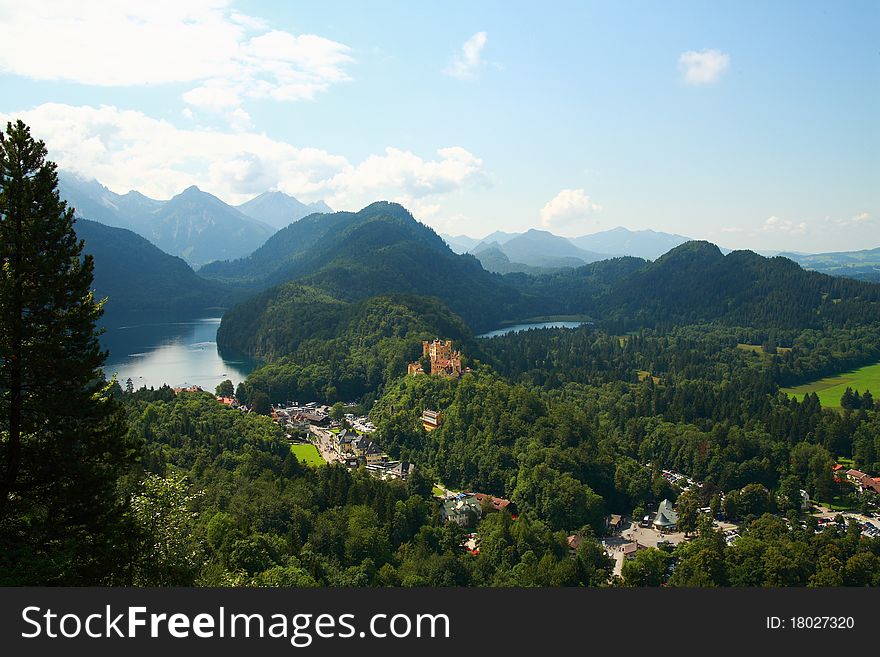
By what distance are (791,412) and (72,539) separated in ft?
175

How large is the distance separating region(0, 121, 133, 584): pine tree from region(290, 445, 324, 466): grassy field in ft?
93.6

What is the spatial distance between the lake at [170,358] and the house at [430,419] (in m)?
29.9

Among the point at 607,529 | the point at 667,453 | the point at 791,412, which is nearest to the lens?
the point at 607,529

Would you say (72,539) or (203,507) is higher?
(72,539)

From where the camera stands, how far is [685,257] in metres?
151

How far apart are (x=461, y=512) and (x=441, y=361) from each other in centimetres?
2391

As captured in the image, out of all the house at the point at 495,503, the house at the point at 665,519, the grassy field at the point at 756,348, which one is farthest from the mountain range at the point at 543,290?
the house at the point at 665,519

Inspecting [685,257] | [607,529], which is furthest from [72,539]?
[685,257]

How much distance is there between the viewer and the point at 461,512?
3225 cm

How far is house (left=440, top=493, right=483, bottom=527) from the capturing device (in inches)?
1254

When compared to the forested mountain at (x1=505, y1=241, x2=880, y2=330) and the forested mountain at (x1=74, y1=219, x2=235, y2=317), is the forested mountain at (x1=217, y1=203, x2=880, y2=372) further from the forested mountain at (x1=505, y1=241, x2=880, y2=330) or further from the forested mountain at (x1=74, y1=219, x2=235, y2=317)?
the forested mountain at (x1=74, y1=219, x2=235, y2=317)

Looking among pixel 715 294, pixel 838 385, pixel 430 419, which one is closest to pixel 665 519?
pixel 430 419

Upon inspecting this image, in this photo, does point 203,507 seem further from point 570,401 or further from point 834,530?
point 570,401

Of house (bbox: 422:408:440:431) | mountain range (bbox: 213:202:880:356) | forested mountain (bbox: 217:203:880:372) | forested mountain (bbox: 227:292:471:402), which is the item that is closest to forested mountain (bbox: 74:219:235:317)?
forested mountain (bbox: 217:203:880:372)
